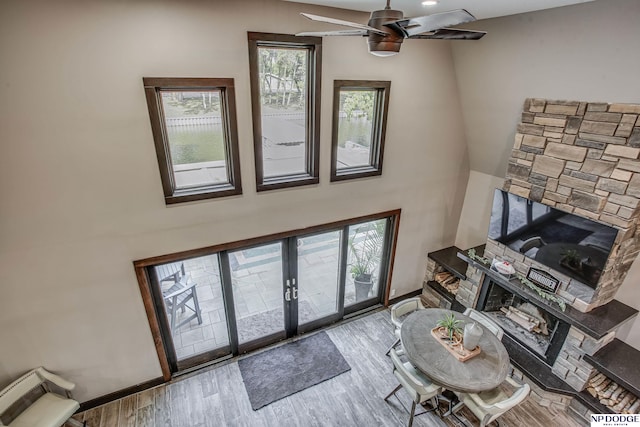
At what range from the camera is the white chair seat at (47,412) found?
334 cm

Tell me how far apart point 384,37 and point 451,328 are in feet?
10.6

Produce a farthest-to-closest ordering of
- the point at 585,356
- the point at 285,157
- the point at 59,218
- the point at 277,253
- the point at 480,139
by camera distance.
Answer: the point at 480,139, the point at 277,253, the point at 285,157, the point at 585,356, the point at 59,218

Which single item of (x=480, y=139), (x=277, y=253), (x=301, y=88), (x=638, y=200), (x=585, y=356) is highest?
(x=301, y=88)

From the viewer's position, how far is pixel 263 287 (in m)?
4.93

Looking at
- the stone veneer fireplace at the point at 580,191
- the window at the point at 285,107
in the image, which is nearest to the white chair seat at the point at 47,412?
the window at the point at 285,107

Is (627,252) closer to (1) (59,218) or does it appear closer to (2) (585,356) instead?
(2) (585,356)

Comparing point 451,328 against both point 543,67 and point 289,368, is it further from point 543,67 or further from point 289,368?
point 543,67

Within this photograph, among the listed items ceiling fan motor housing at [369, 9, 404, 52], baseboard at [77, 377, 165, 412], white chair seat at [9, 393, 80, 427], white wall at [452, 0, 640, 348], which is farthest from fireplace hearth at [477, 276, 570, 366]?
white chair seat at [9, 393, 80, 427]

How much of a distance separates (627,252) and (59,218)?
6080 millimetres

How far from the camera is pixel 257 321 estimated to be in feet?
16.6

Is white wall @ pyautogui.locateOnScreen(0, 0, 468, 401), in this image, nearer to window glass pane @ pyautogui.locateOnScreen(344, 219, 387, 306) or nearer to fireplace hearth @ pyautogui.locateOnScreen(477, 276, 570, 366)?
window glass pane @ pyautogui.locateOnScreen(344, 219, 387, 306)

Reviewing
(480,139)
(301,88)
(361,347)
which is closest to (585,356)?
(361,347)

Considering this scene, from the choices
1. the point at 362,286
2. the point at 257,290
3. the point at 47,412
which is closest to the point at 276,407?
the point at 257,290

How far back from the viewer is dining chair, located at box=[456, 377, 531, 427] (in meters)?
3.30
